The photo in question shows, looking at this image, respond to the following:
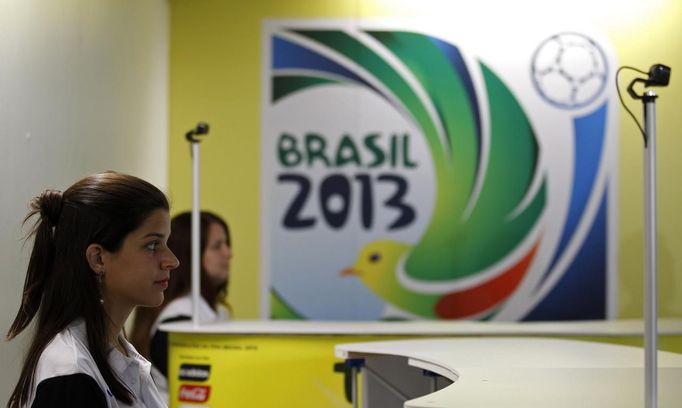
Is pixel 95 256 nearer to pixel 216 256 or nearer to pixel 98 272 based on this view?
pixel 98 272

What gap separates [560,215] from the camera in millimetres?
6410

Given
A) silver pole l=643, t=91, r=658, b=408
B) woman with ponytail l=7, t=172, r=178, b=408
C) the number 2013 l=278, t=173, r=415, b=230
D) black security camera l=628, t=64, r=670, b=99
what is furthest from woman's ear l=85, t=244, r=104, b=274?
the number 2013 l=278, t=173, r=415, b=230

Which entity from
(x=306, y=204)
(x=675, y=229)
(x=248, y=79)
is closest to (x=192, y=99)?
(x=248, y=79)

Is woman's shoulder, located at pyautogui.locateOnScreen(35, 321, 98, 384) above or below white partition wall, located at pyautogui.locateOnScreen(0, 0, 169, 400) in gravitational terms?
below

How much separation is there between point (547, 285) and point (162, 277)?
4684 mm

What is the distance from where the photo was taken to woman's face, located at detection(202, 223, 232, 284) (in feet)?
16.5

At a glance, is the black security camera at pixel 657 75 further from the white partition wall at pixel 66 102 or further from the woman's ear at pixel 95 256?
the white partition wall at pixel 66 102

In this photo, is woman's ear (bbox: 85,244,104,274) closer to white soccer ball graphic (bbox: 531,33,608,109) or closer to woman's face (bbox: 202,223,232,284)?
woman's face (bbox: 202,223,232,284)

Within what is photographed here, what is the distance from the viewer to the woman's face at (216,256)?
5043 mm

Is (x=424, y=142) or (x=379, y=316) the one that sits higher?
(x=424, y=142)

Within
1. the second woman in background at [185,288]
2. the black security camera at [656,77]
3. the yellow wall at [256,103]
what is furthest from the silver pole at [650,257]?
the yellow wall at [256,103]

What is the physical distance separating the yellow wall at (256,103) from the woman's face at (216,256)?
1.34 m

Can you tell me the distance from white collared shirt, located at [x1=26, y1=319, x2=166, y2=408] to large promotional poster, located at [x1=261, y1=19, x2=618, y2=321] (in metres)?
4.40

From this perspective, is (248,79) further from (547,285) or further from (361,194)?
(547,285)
